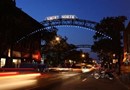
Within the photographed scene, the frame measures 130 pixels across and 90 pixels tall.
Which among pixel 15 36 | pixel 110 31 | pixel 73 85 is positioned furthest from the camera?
pixel 110 31

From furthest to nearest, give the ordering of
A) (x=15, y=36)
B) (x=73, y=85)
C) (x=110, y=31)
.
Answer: (x=110, y=31)
(x=15, y=36)
(x=73, y=85)

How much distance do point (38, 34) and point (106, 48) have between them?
52.1ft

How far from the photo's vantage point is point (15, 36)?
6206 cm

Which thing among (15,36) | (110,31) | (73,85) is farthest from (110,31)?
(73,85)

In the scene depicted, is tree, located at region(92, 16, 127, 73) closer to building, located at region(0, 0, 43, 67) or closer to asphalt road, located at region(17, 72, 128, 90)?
building, located at region(0, 0, 43, 67)

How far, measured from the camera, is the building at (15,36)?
52037 millimetres

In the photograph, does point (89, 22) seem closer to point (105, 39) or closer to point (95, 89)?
point (105, 39)

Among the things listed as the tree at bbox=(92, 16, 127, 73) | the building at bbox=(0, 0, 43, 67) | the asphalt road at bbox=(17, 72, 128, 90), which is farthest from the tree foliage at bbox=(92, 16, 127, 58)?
the asphalt road at bbox=(17, 72, 128, 90)

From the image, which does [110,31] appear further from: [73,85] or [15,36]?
[73,85]

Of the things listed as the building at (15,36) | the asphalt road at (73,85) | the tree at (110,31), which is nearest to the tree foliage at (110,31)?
the tree at (110,31)

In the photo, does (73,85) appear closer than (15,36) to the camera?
Yes

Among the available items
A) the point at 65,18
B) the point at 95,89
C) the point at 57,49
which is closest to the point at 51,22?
the point at 65,18

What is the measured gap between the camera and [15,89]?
23.7 m

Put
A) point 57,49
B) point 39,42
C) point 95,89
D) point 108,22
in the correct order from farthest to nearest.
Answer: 1. point 57,49
2. point 39,42
3. point 108,22
4. point 95,89
